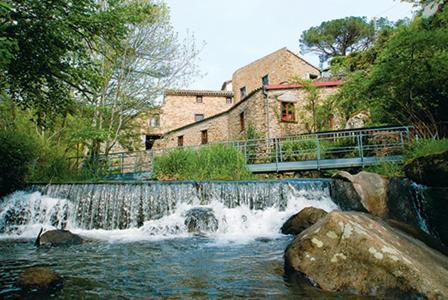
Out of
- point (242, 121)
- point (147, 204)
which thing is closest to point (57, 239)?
point (147, 204)

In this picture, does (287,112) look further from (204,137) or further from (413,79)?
(413,79)

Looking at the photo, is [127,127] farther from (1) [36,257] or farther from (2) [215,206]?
(1) [36,257]

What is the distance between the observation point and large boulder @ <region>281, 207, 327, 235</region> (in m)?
6.36

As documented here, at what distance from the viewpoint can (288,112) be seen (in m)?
19.2

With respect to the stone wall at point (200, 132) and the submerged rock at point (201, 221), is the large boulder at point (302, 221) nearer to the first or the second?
the submerged rock at point (201, 221)

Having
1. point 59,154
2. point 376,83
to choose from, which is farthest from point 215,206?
point 59,154

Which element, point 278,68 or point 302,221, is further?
point 278,68

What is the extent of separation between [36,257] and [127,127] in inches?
582

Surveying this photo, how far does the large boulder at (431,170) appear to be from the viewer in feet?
17.3

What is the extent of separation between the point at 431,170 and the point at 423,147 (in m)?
2.78

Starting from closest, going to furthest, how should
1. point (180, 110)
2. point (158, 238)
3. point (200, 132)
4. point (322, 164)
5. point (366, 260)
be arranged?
point (366, 260) → point (158, 238) → point (322, 164) → point (200, 132) → point (180, 110)

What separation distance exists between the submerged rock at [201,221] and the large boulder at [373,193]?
356 cm

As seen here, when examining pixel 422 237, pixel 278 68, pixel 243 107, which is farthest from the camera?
pixel 278 68

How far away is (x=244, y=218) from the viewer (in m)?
7.54
